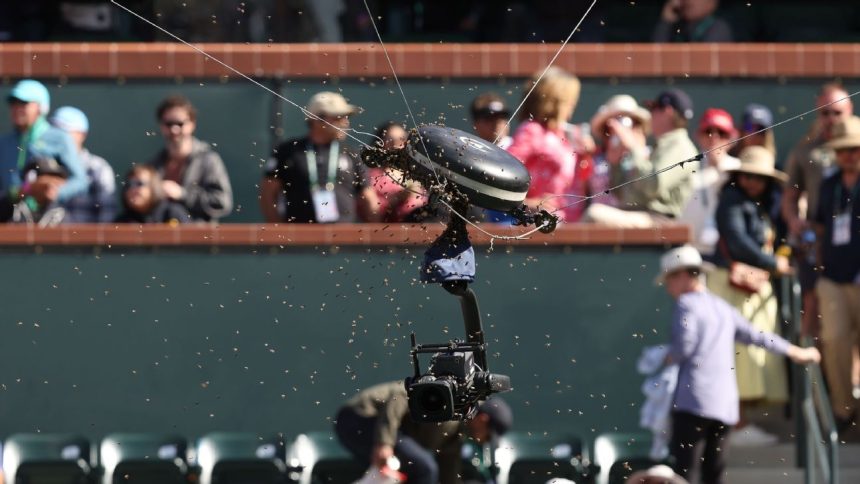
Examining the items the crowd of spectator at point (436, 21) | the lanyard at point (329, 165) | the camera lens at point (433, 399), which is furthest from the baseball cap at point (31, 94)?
the camera lens at point (433, 399)

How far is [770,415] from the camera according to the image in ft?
38.7

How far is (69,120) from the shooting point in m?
12.3

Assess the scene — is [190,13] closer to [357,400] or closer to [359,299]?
[359,299]

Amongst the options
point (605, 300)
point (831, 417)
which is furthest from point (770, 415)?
point (605, 300)

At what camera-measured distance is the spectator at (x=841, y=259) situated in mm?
11398

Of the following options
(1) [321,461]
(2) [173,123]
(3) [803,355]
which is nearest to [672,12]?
(3) [803,355]

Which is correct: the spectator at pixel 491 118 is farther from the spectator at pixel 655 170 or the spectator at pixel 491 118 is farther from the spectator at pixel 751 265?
the spectator at pixel 751 265

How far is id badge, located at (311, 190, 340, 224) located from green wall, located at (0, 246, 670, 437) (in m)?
0.25

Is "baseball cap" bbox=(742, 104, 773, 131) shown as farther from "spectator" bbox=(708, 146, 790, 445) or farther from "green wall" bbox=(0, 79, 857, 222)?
"spectator" bbox=(708, 146, 790, 445)

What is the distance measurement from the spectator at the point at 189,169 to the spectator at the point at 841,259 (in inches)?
138

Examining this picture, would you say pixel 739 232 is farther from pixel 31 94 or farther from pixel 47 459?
pixel 31 94

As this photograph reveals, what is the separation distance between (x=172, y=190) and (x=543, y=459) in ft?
8.88

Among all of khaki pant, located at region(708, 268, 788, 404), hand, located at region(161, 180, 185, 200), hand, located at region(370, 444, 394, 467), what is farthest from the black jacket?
hand, located at region(161, 180, 185, 200)

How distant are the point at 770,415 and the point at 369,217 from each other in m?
2.60
